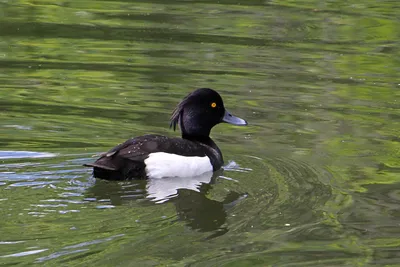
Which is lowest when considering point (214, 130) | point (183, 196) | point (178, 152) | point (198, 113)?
point (214, 130)

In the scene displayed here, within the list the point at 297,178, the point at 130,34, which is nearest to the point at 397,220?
the point at 297,178

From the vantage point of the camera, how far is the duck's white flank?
28.8ft

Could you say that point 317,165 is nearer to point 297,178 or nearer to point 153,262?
point 297,178

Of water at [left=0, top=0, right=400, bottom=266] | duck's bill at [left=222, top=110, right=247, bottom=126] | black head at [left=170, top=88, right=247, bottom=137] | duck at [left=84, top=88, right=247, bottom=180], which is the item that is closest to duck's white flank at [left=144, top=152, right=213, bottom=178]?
duck at [left=84, top=88, right=247, bottom=180]

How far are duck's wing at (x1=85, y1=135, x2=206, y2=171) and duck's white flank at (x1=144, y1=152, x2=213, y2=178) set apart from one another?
0.05m

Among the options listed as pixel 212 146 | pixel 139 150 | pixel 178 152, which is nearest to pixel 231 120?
pixel 212 146

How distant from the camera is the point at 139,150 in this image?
8.79 metres

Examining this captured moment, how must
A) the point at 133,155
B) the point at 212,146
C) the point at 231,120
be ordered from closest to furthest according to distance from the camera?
the point at 133,155, the point at 212,146, the point at 231,120

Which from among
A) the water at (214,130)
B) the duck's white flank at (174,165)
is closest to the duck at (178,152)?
the duck's white flank at (174,165)

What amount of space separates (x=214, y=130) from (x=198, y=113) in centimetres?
128

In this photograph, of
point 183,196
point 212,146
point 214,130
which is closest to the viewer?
point 183,196

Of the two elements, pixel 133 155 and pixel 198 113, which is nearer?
pixel 133 155

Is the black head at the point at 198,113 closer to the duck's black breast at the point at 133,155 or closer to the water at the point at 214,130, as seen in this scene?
the water at the point at 214,130

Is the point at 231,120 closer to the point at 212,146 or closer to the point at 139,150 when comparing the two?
the point at 212,146
